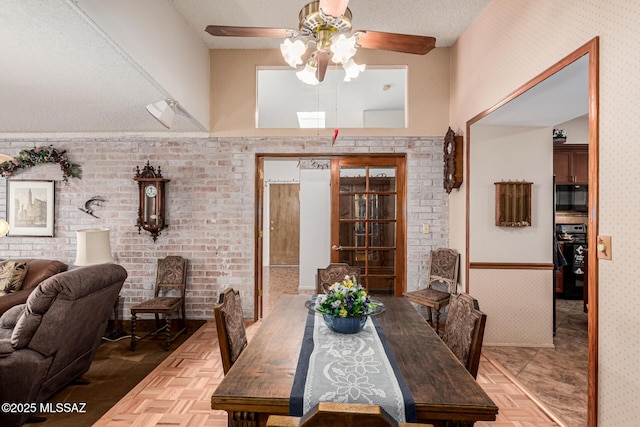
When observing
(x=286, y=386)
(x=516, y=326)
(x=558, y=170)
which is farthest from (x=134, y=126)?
(x=558, y=170)

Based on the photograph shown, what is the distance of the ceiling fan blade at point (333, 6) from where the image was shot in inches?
55.0

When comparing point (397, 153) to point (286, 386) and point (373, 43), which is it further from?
point (286, 386)

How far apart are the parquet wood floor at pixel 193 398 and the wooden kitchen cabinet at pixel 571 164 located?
3.49 metres

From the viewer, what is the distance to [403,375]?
133 cm

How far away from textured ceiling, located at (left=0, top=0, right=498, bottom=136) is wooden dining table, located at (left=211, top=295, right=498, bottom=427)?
1.93m

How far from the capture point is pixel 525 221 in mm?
3326

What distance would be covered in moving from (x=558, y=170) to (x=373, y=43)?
14.9 feet

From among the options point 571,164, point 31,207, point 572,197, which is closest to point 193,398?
point 31,207

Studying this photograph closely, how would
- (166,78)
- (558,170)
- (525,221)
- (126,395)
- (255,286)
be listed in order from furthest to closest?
1. (558,170)
2. (255,286)
3. (525,221)
4. (166,78)
5. (126,395)

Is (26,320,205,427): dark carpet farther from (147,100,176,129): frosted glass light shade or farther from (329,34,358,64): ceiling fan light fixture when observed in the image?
(329,34,358,64): ceiling fan light fixture

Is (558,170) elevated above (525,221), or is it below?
above


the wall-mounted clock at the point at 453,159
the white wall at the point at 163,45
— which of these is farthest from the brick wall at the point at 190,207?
the white wall at the point at 163,45

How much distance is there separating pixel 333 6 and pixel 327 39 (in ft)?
1.36

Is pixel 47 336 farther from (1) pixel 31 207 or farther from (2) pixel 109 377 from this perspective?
(1) pixel 31 207
